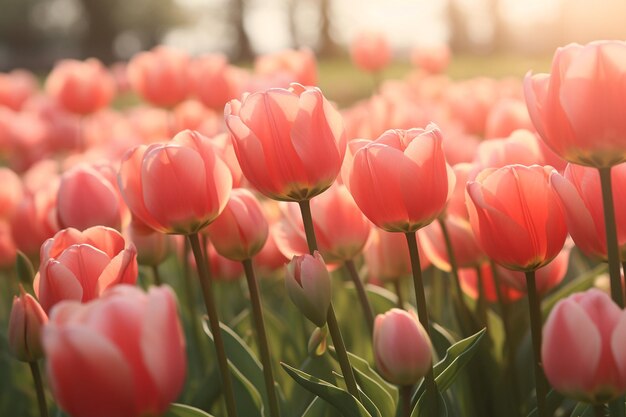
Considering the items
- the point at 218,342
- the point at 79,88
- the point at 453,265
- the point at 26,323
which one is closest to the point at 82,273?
the point at 26,323

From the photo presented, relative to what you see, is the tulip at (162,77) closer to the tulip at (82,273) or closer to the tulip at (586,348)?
the tulip at (82,273)

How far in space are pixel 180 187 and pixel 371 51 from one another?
14.6 feet

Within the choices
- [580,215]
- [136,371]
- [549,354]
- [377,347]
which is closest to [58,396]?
[136,371]

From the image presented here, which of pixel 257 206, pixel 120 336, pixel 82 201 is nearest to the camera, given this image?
pixel 120 336

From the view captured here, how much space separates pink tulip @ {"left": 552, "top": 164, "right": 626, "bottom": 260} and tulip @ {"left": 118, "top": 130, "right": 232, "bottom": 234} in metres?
0.55

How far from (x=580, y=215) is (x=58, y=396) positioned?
817 millimetres

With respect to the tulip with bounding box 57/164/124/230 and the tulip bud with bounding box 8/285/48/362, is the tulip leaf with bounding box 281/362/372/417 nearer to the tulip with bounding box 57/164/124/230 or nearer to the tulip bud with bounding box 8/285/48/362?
the tulip bud with bounding box 8/285/48/362

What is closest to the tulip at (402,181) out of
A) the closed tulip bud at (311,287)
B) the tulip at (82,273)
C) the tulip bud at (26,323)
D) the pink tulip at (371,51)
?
the closed tulip bud at (311,287)

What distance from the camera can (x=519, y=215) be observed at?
1.31 meters

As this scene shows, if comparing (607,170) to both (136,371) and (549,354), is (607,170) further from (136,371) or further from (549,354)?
(136,371)

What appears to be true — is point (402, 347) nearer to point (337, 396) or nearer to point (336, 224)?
point (337, 396)

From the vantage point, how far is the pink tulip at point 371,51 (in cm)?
567

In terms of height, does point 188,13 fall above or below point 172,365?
below

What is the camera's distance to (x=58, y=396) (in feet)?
3.19
